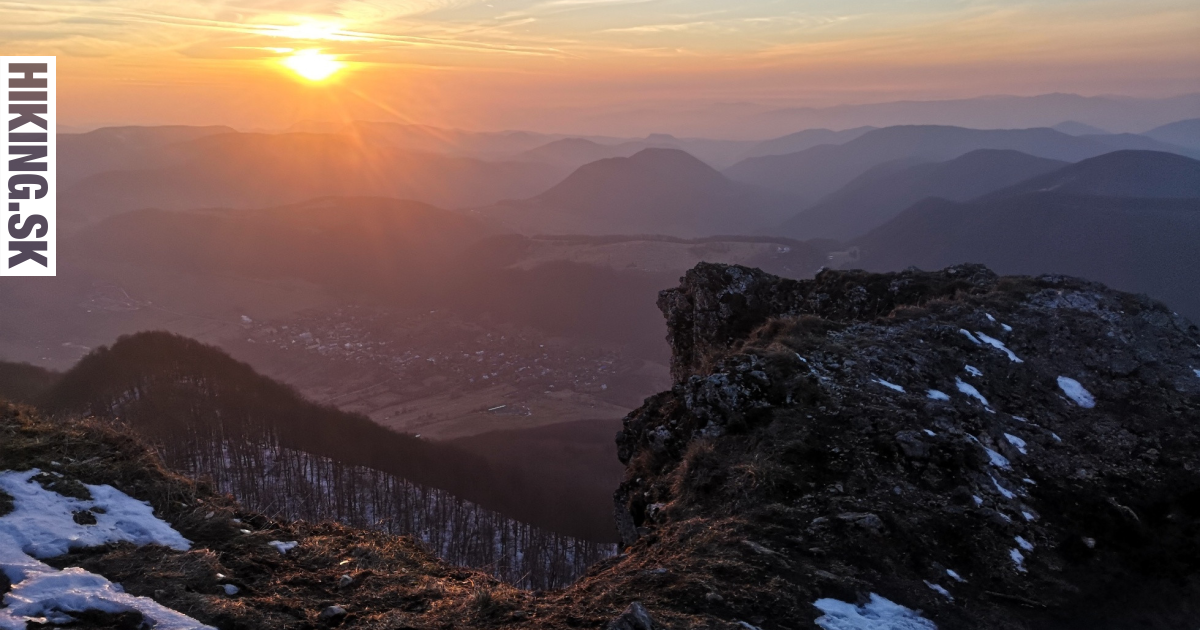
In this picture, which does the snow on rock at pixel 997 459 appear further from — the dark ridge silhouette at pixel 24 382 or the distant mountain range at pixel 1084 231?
the distant mountain range at pixel 1084 231

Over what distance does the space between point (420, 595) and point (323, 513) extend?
24697 mm

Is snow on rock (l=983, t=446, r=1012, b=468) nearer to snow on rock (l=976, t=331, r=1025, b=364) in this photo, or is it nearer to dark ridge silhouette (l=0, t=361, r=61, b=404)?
snow on rock (l=976, t=331, r=1025, b=364)

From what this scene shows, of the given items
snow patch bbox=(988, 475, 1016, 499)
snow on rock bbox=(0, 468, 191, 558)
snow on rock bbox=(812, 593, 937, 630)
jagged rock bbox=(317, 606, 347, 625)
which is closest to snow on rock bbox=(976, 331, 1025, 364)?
snow patch bbox=(988, 475, 1016, 499)

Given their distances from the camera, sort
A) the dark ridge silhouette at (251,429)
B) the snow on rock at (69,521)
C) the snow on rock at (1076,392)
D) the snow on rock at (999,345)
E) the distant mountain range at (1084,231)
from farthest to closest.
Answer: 1. the distant mountain range at (1084,231)
2. the dark ridge silhouette at (251,429)
3. the snow on rock at (999,345)
4. the snow on rock at (1076,392)
5. the snow on rock at (69,521)

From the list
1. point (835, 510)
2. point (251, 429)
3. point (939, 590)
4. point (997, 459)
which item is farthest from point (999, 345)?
point (251, 429)

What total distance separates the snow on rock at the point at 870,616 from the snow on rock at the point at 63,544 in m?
5.90

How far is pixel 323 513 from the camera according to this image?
28.8m

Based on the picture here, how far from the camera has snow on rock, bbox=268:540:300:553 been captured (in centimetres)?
783

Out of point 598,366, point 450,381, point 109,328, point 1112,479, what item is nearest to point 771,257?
point 598,366

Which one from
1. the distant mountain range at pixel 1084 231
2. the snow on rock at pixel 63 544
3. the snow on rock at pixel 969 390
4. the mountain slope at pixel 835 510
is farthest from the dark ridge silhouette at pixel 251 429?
the distant mountain range at pixel 1084 231

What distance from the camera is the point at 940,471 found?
9703 millimetres

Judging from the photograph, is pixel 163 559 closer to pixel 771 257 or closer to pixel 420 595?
pixel 420 595

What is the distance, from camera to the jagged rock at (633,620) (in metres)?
5.97

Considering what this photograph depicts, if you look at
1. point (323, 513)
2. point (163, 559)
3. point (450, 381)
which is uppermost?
Answer: point (163, 559)
